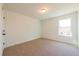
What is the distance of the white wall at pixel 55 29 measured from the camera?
2329 millimetres

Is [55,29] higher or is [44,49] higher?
[55,29]

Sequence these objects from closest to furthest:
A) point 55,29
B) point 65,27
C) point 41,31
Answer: point 65,27 < point 41,31 < point 55,29

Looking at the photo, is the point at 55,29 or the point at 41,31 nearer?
the point at 41,31

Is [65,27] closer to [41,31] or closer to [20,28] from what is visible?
Answer: [41,31]

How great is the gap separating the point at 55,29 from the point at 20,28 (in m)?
0.95

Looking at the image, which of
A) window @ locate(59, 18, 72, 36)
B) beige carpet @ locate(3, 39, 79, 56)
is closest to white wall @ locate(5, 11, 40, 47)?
beige carpet @ locate(3, 39, 79, 56)

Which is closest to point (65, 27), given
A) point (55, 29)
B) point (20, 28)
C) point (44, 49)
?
point (55, 29)

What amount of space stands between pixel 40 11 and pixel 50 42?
89cm

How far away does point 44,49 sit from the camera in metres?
2.62

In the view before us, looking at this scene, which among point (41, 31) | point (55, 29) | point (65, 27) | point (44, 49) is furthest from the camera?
point (44, 49)

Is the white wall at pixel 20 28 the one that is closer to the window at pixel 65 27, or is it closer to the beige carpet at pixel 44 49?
the beige carpet at pixel 44 49

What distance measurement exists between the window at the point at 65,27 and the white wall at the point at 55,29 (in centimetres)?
10

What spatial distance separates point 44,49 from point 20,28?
0.91m

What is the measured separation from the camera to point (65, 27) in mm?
2258
